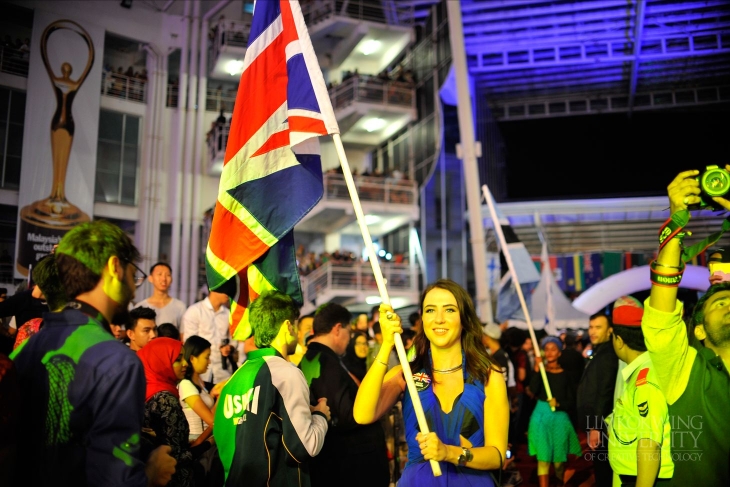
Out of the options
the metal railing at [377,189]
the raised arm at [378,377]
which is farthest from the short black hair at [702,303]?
the metal railing at [377,189]

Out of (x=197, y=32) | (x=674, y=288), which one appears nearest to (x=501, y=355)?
(x=674, y=288)

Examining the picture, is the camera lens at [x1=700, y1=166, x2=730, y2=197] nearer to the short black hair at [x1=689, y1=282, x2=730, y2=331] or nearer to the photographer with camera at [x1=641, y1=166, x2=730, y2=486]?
the photographer with camera at [x1=641, y1=166, x2=730, y2=486]

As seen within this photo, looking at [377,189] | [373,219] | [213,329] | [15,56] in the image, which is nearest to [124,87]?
[15,56]

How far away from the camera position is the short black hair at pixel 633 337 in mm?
4996

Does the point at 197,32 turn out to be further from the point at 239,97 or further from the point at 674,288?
the point at 674,288

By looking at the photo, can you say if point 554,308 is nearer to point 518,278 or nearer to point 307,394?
point 518,278

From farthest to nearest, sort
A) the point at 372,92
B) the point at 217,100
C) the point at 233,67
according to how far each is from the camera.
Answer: the point at 217,100 → the point at 233,67 → the point at 372,92

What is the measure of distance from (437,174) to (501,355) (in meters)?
14.8

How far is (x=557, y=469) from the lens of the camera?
29.0ft

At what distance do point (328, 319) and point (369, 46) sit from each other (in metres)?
22.2

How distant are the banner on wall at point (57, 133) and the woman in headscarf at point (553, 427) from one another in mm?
16838

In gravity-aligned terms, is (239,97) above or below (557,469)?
above

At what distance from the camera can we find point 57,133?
73.0 feet

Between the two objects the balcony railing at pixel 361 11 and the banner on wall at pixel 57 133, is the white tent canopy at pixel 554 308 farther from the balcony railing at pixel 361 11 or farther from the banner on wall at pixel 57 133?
the banner on wall at pixel 57 133
